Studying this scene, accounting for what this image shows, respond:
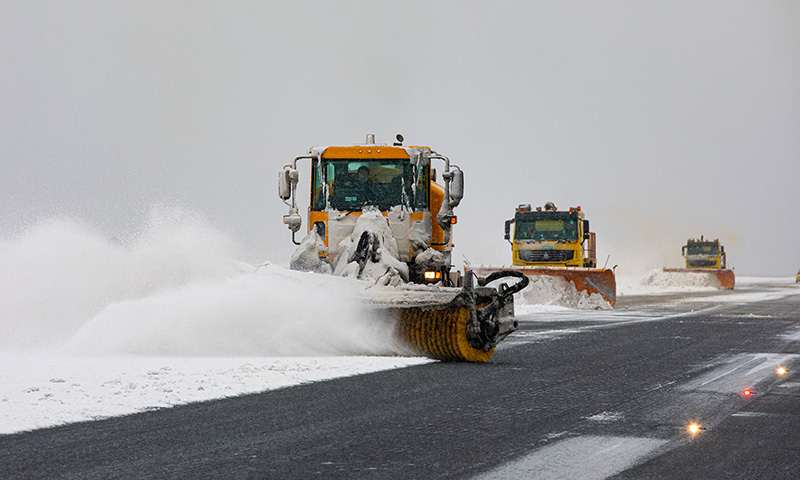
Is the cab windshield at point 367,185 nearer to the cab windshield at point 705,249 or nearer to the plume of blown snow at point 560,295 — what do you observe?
the plume of blown snow at point 560,295

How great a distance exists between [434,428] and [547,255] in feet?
75.5

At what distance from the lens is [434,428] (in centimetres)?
616

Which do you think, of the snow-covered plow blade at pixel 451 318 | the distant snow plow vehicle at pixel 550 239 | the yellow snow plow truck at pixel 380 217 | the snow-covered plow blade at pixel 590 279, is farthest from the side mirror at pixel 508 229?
the snow-covered plow blade at pixel 451 318

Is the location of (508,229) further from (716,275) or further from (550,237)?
(716,275)

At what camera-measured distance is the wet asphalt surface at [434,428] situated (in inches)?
195

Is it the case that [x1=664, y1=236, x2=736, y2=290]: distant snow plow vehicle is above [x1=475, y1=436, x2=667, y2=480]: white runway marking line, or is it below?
above

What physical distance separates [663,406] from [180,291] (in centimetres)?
658

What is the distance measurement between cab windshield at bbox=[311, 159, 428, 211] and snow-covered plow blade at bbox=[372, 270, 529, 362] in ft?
7.41

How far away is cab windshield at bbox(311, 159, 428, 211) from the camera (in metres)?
12.5

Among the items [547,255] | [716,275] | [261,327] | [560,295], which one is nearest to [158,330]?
[261,327]

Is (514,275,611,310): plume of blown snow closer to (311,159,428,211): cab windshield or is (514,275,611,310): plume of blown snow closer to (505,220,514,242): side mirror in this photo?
(505,220,514,242): side mirror

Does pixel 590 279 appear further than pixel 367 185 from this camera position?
Yes

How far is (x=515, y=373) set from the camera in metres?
9.55

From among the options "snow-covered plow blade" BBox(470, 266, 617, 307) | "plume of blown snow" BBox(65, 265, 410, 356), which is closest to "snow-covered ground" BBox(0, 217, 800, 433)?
"plume of blown snow" BBox(65, 265, 410, 356)
